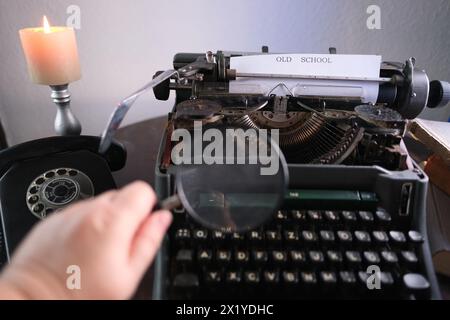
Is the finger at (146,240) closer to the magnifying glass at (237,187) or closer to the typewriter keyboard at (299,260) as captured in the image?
the magnifying glass at (237,187)

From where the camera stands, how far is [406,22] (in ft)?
3.88

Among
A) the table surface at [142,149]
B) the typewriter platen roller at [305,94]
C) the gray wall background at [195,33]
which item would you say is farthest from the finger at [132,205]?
the gray wall background at [195,33]

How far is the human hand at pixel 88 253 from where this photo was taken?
0.35 meters

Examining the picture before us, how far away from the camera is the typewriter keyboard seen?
56 cm

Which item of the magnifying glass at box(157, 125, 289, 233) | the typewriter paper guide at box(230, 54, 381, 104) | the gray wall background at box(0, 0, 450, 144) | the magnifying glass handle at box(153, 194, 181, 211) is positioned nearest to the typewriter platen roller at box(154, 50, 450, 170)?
Result: the typewriter paper guide at box(230, 54, 381, 104)

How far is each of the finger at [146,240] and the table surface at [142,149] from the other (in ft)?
1.59

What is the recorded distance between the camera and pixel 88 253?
360 millimetres

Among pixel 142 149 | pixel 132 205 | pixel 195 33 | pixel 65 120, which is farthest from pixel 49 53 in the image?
pixel 132 205

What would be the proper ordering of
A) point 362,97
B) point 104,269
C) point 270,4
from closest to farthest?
point 104,269, point 362,97, point 270,4

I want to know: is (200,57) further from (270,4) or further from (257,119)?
(270,4)

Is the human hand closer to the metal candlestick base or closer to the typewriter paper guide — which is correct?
the typewriter paper guide

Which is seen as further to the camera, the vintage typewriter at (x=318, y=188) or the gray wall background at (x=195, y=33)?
the gray wall background at (x=195, y=33)

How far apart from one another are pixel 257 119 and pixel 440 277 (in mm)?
448

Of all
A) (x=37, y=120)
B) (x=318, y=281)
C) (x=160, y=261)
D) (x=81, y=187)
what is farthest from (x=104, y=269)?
(x=37, y=120)
